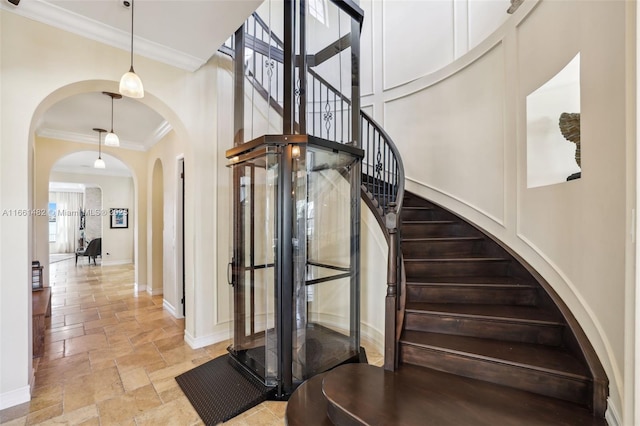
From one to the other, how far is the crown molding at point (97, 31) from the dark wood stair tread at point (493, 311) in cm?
334

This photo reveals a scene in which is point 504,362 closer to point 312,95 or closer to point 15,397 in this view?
point 312,95

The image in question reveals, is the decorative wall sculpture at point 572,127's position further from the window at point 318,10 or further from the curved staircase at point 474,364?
the window at point 318,10

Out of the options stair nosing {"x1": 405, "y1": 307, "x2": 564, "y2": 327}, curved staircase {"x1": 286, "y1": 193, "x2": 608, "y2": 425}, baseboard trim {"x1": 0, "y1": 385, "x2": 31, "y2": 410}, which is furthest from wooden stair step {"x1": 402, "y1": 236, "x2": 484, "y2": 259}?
baseboard trim {"x1": 0, "y1": 385, "x2": 31, "y2": 410}

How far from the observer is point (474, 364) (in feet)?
6.39

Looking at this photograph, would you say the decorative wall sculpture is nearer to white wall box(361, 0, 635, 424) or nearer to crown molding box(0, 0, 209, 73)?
white wall box(361, 0, 635, 424)

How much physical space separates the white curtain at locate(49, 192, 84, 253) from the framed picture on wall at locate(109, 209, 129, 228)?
12.1 ft

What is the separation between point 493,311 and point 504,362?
20.1 inches

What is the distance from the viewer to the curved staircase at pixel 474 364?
163 centimetres

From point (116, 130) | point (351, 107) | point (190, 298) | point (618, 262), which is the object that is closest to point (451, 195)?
point (351, 107)

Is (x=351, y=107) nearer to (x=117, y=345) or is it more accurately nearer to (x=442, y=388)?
(x=442, y=388)

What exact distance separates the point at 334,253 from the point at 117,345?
9.00 feet

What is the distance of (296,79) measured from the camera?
244 cm

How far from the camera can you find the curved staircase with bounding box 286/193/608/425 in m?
1.63

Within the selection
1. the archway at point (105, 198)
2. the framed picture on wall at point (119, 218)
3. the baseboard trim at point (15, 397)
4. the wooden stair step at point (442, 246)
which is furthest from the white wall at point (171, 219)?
the framed picture on wall at point (119, 218)
